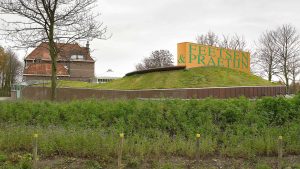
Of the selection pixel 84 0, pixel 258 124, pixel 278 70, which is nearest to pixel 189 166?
pixel 258 124

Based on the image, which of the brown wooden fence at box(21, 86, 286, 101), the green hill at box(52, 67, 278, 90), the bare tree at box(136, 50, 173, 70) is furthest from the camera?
the bare tree at box(136, 50, 173, 70)

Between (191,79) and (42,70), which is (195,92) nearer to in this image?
(191,79)

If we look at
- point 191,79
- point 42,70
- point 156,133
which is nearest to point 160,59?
point 42,70

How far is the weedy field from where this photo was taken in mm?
6176

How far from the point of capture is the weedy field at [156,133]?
6.18m

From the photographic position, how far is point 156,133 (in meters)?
7.50

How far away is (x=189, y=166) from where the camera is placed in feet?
19.3

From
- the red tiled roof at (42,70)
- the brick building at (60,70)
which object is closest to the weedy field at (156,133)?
the brick building at (60,70)

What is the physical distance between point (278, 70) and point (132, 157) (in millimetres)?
39778

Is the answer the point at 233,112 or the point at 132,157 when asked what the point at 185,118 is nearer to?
the point at 233,112

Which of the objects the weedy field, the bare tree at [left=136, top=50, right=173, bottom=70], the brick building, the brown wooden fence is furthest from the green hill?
the bare tree at [left=136, top=50, right=173, bottom=70]

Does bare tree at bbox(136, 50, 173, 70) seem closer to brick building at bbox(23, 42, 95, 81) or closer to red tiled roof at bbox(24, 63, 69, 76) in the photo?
brick building at bbox(23, 42, 95, 81)

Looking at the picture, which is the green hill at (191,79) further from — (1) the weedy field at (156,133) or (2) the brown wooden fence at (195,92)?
(1) the weedy field at (156,133)

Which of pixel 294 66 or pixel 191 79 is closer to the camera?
→ pixel 191 79
